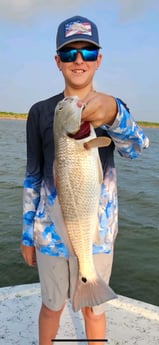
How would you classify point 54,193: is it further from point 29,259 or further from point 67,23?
point 67,23

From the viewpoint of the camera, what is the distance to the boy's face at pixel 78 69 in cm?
241

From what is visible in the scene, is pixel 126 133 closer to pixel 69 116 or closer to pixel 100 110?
pixel 100 110

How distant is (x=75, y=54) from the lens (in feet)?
7.91

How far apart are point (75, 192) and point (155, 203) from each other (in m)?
10.4

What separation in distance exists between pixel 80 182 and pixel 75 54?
80 centimetres

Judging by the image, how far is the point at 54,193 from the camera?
269 centimetres

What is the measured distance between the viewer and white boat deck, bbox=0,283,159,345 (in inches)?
142

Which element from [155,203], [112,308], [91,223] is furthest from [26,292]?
[155,203]

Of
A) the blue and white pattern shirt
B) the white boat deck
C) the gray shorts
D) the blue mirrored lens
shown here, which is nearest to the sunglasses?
the blue mirrored lens

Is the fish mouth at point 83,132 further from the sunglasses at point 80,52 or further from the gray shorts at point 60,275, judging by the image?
the gray shorts at point 60,275

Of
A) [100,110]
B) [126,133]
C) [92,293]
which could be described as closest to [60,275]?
[92,293]

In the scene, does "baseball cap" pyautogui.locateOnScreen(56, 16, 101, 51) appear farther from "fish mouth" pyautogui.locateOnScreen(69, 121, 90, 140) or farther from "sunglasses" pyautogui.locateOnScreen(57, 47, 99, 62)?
"fish mouth" pyautogui.locateOnScreen(69, 121, 90, 140)

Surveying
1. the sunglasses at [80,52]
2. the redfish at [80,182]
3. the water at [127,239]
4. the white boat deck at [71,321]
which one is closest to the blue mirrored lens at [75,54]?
the sunglasses at [80,52]

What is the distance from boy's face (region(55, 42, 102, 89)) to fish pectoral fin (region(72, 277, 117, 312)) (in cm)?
117
